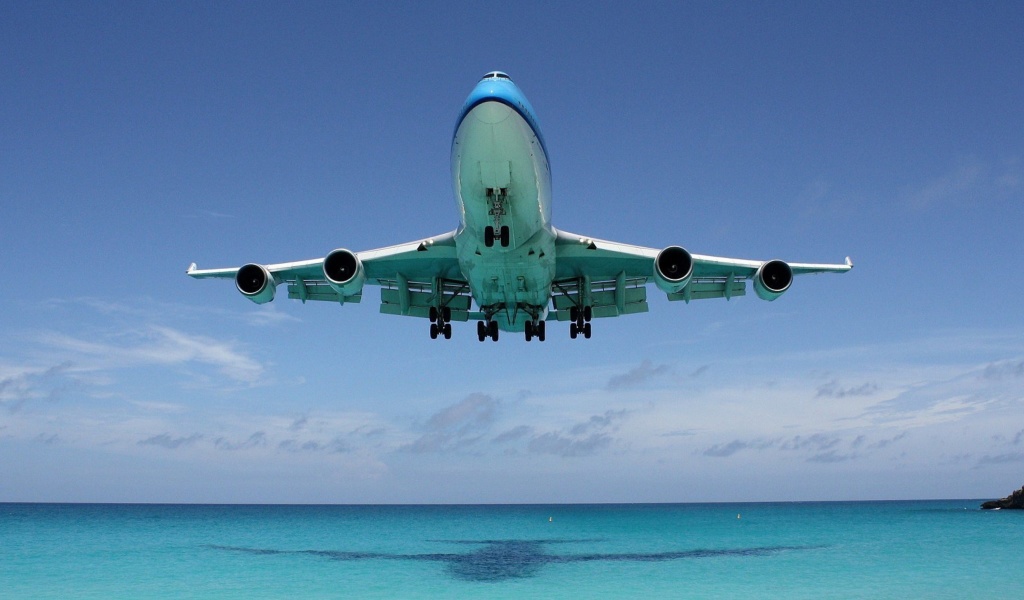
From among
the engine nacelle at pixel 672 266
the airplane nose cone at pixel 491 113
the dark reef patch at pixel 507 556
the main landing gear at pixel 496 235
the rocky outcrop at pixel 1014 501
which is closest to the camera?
the airplane nose cone at pixel 491 113

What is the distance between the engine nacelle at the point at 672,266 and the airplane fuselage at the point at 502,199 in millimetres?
3184

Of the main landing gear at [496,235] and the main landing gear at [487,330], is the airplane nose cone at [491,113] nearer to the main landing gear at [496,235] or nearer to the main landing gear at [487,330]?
the main landing gear at [496,235]

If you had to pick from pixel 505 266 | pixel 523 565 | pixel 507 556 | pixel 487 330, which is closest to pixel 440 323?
pixel 487 330

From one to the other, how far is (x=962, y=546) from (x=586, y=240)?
73.1 meters

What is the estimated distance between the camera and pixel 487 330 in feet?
94.6

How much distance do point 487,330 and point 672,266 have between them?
27.3 feet

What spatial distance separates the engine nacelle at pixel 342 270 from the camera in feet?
76.0

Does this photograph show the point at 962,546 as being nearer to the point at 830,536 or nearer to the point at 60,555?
the point at 830,536

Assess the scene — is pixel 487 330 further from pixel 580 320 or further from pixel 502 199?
pixel 502 199

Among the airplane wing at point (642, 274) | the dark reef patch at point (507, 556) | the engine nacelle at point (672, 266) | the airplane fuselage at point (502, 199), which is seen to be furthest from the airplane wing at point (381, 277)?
the dark reef patch at point (507, 556)

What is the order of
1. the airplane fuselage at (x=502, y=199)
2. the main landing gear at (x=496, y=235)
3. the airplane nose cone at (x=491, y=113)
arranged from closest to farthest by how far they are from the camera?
the airplane nose cone at (x=491, y=113)
the airplane fuselage at (x=502, y=199)
the main landing gear at (x=496, y=235)

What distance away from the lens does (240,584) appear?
5731cm

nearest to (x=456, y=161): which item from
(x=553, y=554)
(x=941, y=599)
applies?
(x=941, y=599)

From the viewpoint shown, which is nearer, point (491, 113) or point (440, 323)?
point (491, 113)
